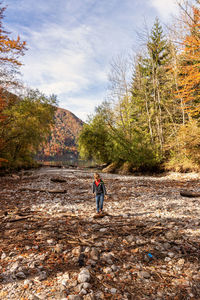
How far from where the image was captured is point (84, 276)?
3.07 metres

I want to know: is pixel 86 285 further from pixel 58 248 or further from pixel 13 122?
pixel 13 122

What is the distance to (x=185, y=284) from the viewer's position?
3.02 m

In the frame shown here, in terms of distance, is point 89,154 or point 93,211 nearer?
point 93,211

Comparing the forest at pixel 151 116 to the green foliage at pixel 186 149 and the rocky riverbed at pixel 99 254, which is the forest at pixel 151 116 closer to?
the green foliage at pixel 186 149

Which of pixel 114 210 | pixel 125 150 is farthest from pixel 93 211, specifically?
pixel 125 150

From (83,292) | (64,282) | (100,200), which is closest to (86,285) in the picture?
(83,292)

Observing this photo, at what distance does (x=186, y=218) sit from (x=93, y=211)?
3.38 m

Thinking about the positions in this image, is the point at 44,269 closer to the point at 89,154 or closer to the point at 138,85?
the point at 138,85

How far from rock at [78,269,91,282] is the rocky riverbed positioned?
14mm

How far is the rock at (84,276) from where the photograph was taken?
3.02 m

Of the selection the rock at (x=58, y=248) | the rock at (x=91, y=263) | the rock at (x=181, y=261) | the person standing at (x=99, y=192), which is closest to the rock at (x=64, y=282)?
the rock at (x=91, y=263)

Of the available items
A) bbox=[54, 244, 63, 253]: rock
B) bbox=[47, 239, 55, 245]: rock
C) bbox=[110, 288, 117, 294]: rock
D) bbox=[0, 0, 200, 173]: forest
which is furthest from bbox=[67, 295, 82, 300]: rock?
bbox=[0, 0, 200, 173]: forest

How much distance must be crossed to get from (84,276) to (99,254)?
0.88m

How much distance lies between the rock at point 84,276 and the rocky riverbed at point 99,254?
1cm
